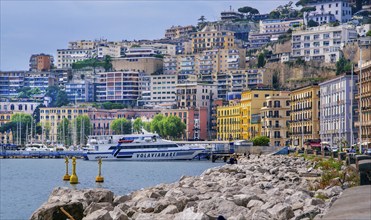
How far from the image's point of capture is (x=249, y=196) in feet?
72.4

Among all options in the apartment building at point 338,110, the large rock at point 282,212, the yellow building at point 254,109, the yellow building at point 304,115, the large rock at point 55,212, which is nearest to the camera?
the large rock at point 282,212

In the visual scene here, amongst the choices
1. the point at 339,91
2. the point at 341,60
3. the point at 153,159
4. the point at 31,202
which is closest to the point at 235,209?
the point at 31,202

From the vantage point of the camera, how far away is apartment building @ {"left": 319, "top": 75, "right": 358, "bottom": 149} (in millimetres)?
101250

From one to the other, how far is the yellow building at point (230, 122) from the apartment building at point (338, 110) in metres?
47.7

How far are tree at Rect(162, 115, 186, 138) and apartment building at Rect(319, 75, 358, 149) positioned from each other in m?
71.0

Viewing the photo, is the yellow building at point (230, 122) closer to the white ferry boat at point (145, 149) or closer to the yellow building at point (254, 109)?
the yellow building at point (254, 109)

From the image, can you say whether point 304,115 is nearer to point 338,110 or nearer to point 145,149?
point 145,149

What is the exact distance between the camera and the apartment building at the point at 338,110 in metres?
101

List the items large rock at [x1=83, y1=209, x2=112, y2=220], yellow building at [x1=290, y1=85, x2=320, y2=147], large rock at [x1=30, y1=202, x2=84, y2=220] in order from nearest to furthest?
large rock at [x1=83, y1=209, x2=112, y2=220] < large rock at [x1=30, y1=202, x2=84, y2=220] < yellow building at [x1=290, y1=85, x2=320, y2=147]

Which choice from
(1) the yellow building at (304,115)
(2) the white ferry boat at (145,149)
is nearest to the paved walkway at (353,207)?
(1) the yellow building at (304,115)

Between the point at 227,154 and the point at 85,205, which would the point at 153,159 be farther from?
the point at 85,205

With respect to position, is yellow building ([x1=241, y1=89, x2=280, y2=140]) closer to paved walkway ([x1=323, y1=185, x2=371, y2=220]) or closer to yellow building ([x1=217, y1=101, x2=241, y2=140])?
yellow building ([x1=217, y1=101, x2=241, y2=140])

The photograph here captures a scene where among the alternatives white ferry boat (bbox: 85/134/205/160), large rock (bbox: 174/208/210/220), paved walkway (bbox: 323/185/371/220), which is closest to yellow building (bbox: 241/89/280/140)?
white ferry boat (bbox: 85/134/205/160)

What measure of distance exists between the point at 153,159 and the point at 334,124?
2460cm
